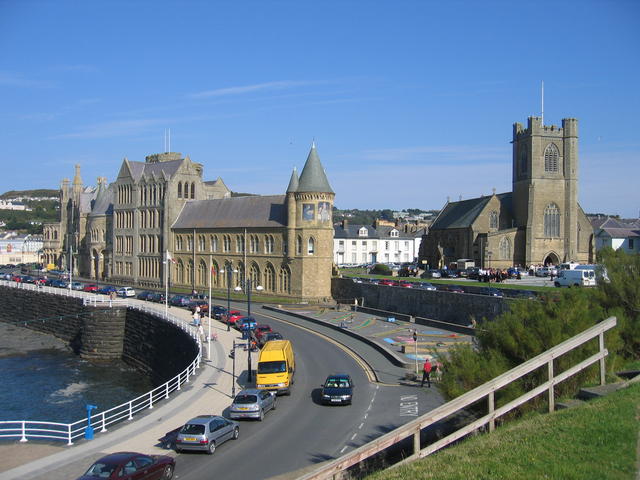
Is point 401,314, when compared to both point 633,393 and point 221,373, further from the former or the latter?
point 633,393

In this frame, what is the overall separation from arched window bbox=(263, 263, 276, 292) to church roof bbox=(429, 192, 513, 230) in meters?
26.0

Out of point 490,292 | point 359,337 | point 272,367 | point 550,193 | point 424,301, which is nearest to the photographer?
point 272,367

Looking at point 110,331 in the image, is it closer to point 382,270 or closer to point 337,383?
point 337,383

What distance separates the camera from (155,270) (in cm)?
8794

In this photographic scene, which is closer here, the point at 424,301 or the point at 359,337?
the point at 359,337

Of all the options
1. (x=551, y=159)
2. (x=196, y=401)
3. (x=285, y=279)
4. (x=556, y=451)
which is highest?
(x=551, y=159)

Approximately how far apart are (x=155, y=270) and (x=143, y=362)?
34.8 meters

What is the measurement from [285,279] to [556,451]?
198ft

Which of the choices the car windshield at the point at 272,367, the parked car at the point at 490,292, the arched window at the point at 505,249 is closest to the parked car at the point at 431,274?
the arched window at the point at 505,249

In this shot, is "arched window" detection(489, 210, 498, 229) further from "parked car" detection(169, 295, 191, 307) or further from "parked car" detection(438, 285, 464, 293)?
"parked car" detection(169, 295, 191, 307)

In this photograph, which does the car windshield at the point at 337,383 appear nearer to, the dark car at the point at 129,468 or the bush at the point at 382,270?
the dark car at the point at 129,468

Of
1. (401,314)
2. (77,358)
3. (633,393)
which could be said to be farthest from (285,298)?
(633,393)

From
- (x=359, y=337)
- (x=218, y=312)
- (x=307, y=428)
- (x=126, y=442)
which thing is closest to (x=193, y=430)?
(x=126, y=442)

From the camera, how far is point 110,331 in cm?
5994
